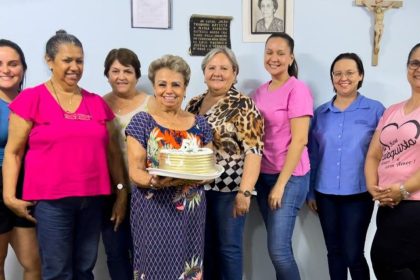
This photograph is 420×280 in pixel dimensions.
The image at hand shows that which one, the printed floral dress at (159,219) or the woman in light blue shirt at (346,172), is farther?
the woman in light blue shirt at (346,172)

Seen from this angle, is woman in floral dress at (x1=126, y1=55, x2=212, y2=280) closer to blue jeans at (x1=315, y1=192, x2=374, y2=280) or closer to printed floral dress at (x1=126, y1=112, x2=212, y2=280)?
printed floral dress at (x1=126, y1=112, x2=212, y2=280)

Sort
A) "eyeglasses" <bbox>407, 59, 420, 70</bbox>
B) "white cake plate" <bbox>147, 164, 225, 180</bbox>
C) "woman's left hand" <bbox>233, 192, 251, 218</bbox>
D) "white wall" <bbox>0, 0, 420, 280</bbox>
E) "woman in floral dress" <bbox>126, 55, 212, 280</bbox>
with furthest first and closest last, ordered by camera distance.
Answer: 1. "white wall" <bbox>0, 0, 420, 280</bbox>
2. "woman's left hand" <bbox>233, 192, 251, 218</bbox>
3. "eyeglasses" <bbox>407, 59, 420, 70</bbox>
4. "woman in floral dress" <bbox>126, 55, 212, 280</bbox>
5. "white cake plate" <bbox>147, 164, 225, 180</bbox>

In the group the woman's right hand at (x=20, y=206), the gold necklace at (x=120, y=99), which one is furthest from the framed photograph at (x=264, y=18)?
the woman's right hand at (x=20, y=206)

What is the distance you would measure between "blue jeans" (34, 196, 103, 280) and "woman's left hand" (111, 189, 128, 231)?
0.12 m

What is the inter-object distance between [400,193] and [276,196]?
513mm

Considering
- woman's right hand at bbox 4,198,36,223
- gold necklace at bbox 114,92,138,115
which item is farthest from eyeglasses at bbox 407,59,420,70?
woman's right hand at bbox 4,198,36,223

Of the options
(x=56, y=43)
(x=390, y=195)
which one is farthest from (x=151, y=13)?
(x=390, y=195)

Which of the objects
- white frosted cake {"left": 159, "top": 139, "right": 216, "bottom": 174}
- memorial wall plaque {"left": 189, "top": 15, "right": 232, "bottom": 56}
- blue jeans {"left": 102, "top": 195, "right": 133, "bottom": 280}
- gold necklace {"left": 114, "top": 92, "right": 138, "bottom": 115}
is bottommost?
blue jeans {"left": 102, "top": 195, "right": 133, "bottom": 280}

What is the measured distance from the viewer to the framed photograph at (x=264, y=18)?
2.21 m

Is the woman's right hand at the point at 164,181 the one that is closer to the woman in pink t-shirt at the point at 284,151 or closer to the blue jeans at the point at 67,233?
the blue jeans at the point at 67,233

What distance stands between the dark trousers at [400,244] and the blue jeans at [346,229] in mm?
280

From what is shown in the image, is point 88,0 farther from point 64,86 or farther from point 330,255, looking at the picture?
point 330,255

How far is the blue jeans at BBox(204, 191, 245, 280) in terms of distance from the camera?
173cm

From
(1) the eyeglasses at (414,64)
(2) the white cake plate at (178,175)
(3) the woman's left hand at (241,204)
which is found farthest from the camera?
(3) the woman's left hand at (241,204)
